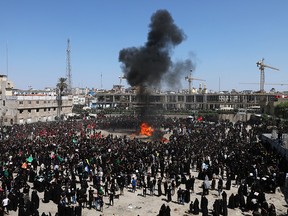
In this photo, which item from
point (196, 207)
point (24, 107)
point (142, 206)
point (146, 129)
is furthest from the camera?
point (24, 107)

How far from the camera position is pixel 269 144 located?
104ft

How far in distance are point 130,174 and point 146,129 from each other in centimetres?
2264

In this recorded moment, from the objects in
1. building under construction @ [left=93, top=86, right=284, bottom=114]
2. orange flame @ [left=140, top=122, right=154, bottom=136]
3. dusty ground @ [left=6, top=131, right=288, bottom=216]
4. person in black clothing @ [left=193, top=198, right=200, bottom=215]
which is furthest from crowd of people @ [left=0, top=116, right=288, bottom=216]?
building under construction @ [left=93, top=86, right=284, bottom=114]

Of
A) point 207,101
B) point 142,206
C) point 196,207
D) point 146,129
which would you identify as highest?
point 207,101

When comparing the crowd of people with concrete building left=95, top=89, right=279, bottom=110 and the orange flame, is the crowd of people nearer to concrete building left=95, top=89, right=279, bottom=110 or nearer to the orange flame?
the orange flame

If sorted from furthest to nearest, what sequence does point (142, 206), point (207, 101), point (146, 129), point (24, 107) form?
1. point (207, 101)
2. point (24, 107)
3. point (146, 129)
4. point (142, 206)

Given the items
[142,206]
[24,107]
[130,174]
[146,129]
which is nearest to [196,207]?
[142,206]

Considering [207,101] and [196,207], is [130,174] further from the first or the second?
[207,101]

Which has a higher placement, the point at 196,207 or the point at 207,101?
the point at 207,101

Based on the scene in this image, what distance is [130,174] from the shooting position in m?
21.5

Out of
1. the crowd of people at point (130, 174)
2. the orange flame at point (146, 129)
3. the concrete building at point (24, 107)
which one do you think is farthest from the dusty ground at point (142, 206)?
the concrete building at point (24, 107)

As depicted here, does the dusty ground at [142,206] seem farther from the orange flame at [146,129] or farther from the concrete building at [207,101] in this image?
the concrete building at [207,101]

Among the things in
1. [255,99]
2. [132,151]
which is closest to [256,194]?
[132,151]

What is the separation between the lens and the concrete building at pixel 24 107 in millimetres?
56781
